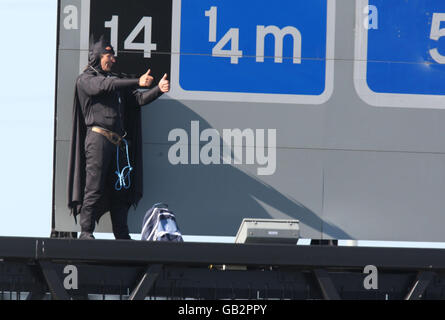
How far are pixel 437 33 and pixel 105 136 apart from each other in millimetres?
3292

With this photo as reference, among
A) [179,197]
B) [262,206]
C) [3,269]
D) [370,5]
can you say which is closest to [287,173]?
[262,206]

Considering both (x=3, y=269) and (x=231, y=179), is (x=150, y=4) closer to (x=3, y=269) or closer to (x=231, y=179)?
(x=231, y=179)

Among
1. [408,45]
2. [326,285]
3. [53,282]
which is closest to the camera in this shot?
[53,282]

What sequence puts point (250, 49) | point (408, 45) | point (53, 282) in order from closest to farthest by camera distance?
point (53, 282) → point (250, 49) → point (408, 45)

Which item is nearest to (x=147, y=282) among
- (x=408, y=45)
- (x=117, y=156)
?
(x=117, y=156)

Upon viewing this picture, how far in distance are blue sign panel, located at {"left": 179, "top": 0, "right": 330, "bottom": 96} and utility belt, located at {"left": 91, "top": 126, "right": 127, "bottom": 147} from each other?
2.52ft

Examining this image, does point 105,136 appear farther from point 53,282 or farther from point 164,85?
point 53,282

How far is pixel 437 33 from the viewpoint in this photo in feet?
32.2

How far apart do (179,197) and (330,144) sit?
1483 mm

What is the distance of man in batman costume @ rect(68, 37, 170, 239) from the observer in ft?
30.8

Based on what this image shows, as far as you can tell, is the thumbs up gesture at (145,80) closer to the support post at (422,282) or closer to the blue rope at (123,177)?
the blue rope at (123,177)

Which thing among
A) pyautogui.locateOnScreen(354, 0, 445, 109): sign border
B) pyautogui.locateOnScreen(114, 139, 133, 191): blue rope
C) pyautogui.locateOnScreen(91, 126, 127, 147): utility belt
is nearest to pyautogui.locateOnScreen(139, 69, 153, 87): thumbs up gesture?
pyautogui.locateOnScreen(91, 126, 127, 147): utility belt

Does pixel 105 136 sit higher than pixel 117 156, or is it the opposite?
pixel 105 136

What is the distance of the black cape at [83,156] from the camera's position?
9375 millimetres
